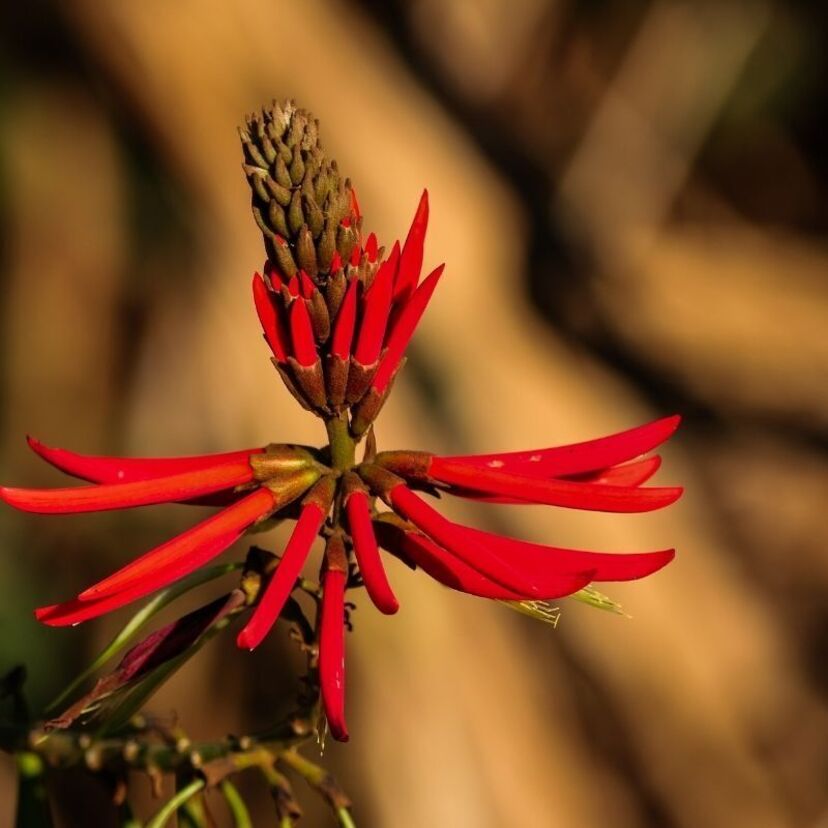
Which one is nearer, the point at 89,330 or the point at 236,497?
the point at 236,497

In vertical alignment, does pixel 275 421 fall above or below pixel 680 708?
above

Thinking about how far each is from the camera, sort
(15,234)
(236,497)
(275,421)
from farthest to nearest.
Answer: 1. (15,234)
2. (275,421)
3. (236,497)

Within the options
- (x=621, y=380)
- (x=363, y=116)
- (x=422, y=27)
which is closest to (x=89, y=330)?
(x=363, y=116)

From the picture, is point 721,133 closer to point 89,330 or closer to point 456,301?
point 456,301

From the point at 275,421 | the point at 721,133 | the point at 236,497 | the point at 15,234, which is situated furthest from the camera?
the point at 721,133

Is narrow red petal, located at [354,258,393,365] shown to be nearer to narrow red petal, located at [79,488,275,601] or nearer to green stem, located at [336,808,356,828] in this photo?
narrow red petal, located at [79,488,275,601]

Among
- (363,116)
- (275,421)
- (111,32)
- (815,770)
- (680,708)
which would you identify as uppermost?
(111,32)

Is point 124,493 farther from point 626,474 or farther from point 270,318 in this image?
point 626,474
